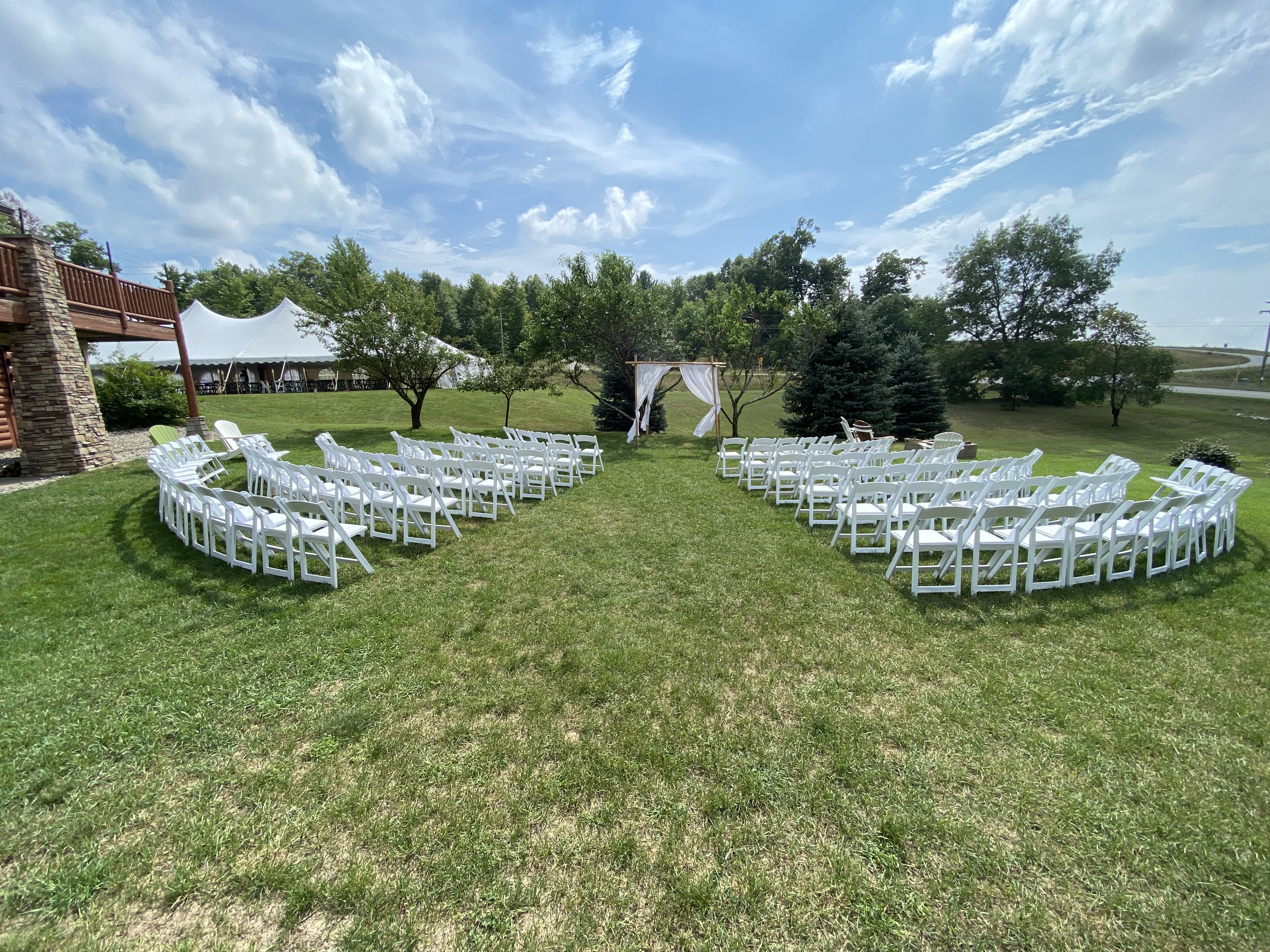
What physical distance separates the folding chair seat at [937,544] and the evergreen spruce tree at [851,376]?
1127cm

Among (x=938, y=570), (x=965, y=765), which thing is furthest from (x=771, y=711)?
(x=938, y=570)

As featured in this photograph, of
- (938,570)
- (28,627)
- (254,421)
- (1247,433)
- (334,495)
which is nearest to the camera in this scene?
(28,627)

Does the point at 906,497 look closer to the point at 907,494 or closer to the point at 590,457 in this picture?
the point at 907,494

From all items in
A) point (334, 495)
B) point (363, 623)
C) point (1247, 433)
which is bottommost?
point (1247, 433)

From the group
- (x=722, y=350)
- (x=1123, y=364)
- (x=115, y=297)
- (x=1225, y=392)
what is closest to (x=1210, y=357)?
(x=1225, y=392)

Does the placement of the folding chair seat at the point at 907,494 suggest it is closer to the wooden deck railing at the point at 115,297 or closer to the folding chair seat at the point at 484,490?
the folding chair seat at the point at 484,490

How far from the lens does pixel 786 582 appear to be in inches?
183

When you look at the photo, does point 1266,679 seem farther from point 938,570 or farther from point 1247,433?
point 1247,433

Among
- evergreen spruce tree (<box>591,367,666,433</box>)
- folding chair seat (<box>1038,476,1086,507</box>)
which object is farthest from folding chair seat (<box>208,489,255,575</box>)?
evergreen spruce tree (<box>591,367,666,433</box>)

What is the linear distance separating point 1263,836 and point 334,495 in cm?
729

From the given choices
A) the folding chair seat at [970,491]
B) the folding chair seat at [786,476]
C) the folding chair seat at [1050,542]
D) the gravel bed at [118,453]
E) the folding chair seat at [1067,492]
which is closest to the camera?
the folding chair seat at [1050,542]

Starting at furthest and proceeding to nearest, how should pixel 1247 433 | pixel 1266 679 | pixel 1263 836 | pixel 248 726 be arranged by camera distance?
pixel 1247 433
pixel 1266 679
pixel 248 726
pixel 1263 836

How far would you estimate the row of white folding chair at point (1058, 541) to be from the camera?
423 centimetres

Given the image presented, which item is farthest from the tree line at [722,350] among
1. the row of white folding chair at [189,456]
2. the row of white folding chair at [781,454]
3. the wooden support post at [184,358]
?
the row of white folding chair at [189,456]
